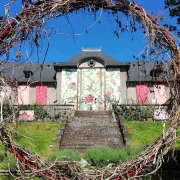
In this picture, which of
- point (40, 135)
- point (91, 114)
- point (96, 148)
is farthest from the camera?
point (91, 114)

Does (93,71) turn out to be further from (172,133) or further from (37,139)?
(172,133)

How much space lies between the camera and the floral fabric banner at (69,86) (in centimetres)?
2552

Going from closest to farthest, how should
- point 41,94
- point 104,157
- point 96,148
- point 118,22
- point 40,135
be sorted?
point 118,22 < point 104,157 < point 96,148 < point 40,135 < point 41,94

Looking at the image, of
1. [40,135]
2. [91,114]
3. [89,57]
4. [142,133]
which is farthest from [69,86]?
[142,133]

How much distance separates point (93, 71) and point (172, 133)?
2299 centimetres

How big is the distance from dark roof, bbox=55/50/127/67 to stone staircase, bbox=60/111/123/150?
1004 cm

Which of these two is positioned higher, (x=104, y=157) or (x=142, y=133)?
(x=142, y=133)

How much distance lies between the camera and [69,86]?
25828 mm

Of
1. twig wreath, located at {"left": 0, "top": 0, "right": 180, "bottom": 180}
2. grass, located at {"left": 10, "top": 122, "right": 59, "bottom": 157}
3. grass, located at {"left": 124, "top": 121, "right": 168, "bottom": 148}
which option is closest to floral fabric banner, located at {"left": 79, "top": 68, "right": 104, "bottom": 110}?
grass, located at {"left": 10, "top": 122, "right": 59, "bottom": 157}

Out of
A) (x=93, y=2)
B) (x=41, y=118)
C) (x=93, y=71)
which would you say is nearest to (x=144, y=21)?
(x=93, y=2)

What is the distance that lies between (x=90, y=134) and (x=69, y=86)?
12.2 meters

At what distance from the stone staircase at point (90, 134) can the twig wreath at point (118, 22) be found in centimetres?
932

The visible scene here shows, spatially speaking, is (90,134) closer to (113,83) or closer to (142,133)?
(142,133)

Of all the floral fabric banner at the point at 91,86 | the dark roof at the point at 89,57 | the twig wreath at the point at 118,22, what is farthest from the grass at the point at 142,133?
the dark roof at the point at 89,57
